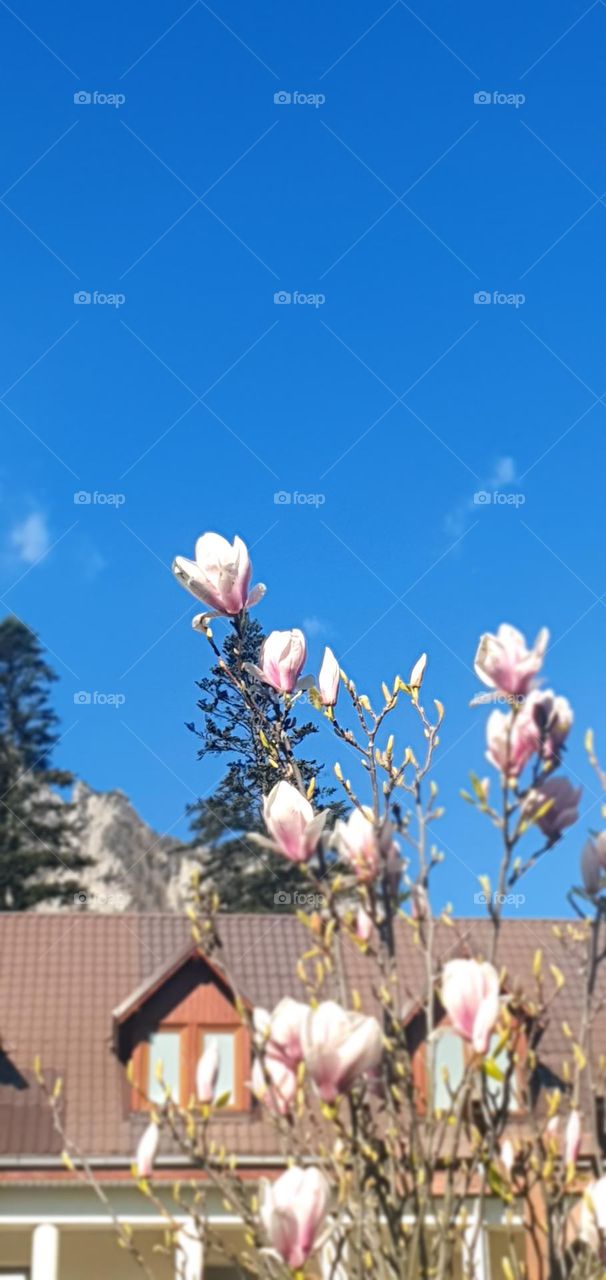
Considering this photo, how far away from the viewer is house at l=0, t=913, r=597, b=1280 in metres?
11.5

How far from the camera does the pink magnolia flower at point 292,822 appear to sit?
2230 mm

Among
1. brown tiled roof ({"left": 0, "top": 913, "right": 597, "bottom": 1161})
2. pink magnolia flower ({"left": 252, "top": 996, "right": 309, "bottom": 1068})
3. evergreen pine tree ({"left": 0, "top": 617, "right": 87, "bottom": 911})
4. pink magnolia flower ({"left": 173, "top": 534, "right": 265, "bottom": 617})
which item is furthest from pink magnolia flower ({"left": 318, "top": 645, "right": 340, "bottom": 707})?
evergreen pine tree ({"left": 0, "top": 617, "right": 87, "bottom": 911})

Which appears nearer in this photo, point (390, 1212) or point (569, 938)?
point (390, 1212)

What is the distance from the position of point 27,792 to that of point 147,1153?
130 ft

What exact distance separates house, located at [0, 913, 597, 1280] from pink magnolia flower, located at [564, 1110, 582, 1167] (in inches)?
330

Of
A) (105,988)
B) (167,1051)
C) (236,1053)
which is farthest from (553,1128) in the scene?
(105,988)

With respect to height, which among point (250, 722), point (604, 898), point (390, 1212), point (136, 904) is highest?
point (136, 904)

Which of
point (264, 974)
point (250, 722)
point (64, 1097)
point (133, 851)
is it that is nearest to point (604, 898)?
point (250, 722)

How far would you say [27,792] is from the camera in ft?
134

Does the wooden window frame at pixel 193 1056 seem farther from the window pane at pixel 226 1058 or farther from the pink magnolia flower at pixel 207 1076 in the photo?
the pink magnolia flower at pixel 207 1076

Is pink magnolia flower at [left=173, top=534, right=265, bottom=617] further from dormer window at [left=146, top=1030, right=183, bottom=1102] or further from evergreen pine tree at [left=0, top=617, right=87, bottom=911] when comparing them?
evergreen pine tree at [left=0, top=617, right=87, bottom=911]

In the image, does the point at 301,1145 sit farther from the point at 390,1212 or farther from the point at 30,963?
the point at 30,963

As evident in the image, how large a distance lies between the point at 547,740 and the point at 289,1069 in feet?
2.33

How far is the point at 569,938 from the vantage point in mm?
2539
